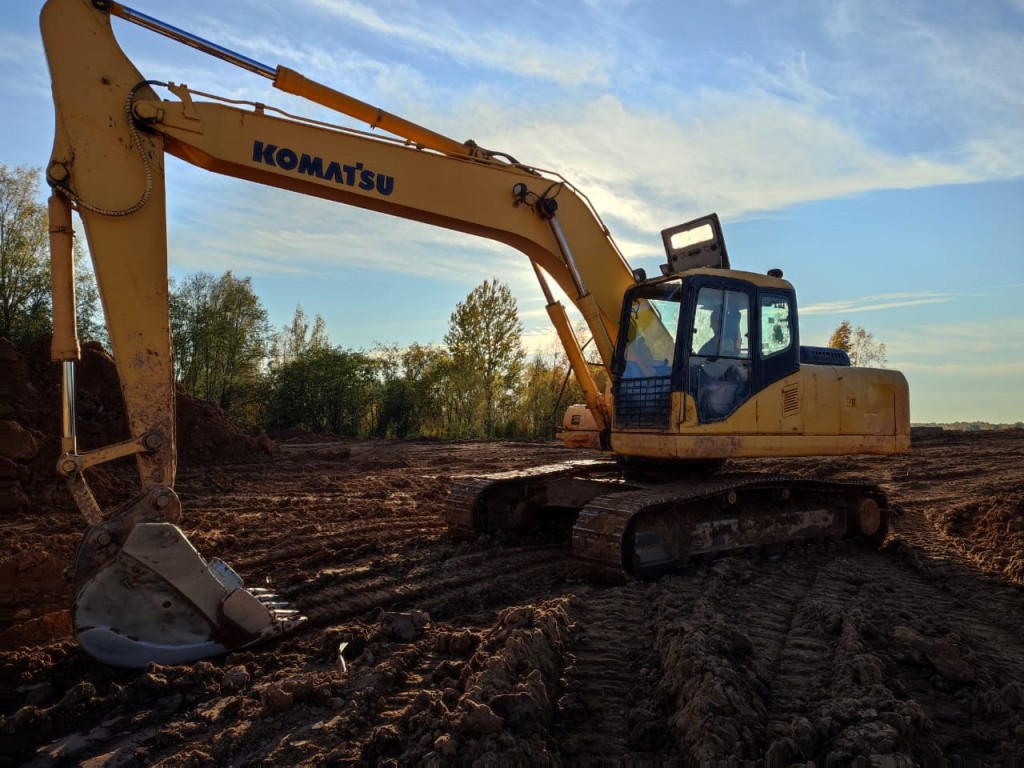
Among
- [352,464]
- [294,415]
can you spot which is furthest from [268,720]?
[294,415]

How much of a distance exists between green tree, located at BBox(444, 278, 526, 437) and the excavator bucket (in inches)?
1062

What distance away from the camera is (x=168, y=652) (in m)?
4.36

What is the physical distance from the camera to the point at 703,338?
6984 millimetres

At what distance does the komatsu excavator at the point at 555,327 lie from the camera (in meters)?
4.56

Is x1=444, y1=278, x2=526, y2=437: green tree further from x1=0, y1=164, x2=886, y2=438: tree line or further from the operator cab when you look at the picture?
the operator cab

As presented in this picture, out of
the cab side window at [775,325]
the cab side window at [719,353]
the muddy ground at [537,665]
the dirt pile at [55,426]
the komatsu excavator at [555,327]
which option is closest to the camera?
the muddy ground at [537,665]

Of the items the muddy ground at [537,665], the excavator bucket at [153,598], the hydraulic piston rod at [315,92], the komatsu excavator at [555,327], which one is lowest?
the muddy ground at [537,665]

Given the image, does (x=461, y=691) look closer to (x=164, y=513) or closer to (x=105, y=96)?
(x=164, y=513)

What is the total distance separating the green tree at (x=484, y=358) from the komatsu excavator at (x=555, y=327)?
916 inches

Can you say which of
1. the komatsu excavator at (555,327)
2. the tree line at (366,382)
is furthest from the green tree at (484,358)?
the komatsu excavator at (555,327)

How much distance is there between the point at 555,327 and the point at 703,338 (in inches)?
62.7

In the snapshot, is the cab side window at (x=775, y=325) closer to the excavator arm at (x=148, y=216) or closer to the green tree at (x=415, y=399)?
A: the excavator arm at (x=148, y=216)

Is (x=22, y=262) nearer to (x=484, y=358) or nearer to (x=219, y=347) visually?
(x=219, y=347)

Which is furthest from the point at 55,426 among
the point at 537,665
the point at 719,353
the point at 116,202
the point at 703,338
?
the point at 537,665
